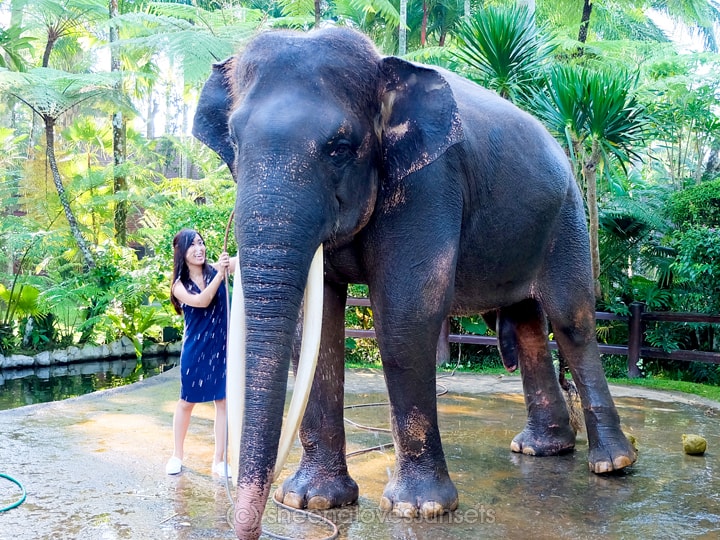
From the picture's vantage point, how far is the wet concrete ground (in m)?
3.52

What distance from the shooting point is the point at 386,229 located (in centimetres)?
357

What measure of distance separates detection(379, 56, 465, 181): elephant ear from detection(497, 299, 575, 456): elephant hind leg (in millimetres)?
1926

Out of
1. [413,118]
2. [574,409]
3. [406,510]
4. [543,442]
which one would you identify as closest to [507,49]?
[574,409]

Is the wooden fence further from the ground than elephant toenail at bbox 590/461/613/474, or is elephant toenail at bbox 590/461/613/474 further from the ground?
the wooden fence

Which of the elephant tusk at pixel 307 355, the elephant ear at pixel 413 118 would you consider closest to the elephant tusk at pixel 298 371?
the elephant tusk at pixel 307 355

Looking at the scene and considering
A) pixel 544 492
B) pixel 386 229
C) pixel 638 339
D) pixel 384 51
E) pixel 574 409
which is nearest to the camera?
pixel 386 229

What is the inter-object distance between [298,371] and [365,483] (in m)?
1.67

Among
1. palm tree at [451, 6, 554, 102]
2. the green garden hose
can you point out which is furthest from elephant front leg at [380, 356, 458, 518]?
palm tree at [451, 6, 554, 102]

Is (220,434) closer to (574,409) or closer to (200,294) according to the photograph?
(200,294)

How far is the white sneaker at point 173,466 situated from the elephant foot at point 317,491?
79cm

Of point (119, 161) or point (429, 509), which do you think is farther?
point (119, 161)

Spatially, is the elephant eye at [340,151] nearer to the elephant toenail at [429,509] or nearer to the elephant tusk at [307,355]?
the elephant tusk at [307,355]

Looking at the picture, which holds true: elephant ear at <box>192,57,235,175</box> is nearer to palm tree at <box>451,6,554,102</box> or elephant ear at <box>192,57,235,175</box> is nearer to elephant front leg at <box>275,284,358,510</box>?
elephant front leg at <box>275,284,358,510</box>

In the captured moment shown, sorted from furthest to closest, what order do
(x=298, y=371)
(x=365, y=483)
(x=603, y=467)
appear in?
(x=603, y=467), (x=365, y=483), (x=298, y=371)
